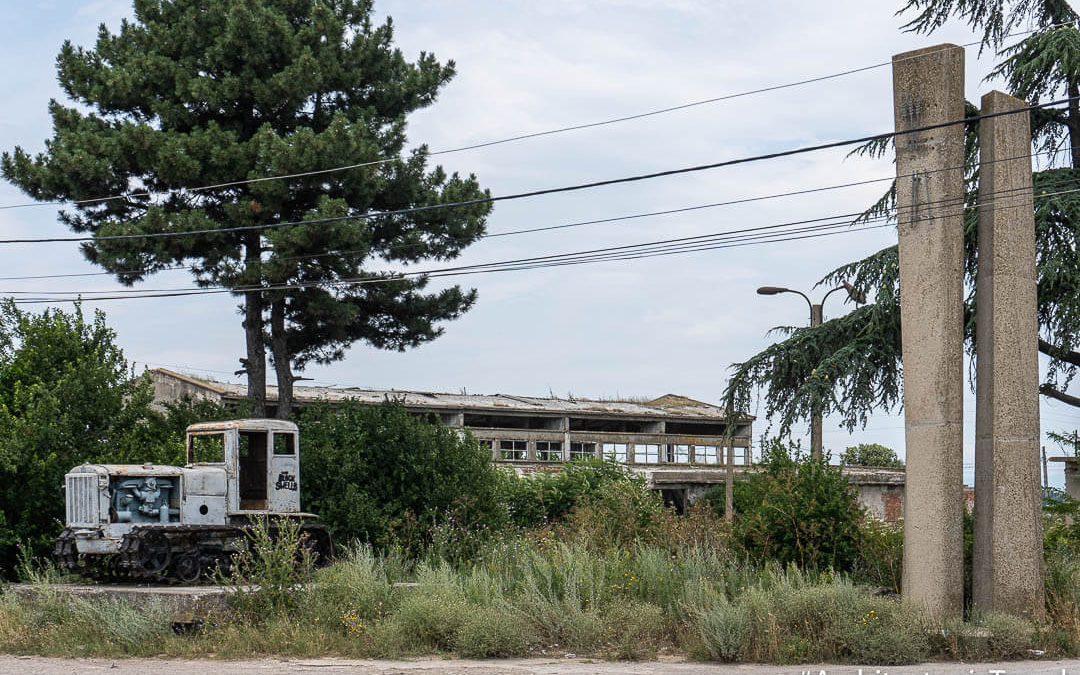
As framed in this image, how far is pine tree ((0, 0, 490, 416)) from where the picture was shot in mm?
23281

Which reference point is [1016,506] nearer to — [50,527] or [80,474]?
[80,474]

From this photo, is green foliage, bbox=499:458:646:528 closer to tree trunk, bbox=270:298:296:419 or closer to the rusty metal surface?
tree trunk, bbox=270:298:296:419

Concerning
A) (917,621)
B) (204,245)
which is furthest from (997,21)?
(204,245)

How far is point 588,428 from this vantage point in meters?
46.6

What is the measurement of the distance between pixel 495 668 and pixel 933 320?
21.3 ft

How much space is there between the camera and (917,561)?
43.6 ft

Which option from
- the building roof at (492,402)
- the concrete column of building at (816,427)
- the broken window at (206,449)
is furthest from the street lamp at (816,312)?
the building roof at (492,402)

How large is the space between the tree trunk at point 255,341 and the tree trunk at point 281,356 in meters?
0.27

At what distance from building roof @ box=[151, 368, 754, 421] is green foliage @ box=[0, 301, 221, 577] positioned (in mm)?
15711

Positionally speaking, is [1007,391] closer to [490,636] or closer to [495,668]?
[490,636]

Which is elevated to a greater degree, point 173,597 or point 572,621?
point 173,597

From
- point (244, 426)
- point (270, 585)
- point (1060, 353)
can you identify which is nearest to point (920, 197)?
point (1060, 353)

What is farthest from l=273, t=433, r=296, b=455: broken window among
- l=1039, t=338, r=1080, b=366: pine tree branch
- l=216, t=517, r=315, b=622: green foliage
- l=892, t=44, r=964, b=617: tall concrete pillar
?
l=1039, t=338, r=1080, b=366: pine tree branch

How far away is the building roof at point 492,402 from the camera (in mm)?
38938
